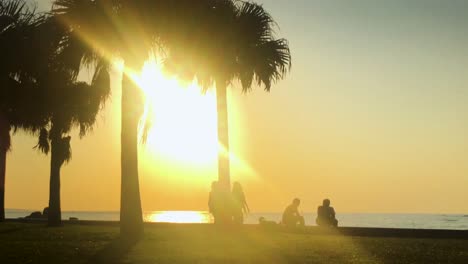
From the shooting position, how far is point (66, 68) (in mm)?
20359

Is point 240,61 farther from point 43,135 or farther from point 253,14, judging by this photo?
point 43,135

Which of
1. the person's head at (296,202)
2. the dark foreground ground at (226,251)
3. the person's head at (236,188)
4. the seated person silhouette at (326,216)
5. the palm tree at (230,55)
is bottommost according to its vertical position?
the dark foreground ground at (226,251)

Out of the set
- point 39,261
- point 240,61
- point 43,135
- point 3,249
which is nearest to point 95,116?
point 43,135

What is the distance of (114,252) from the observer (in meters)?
14.1

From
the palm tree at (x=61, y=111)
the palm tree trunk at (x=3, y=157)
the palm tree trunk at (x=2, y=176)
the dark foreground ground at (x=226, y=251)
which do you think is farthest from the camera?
the palm tree trunk at (x=2, y=176)

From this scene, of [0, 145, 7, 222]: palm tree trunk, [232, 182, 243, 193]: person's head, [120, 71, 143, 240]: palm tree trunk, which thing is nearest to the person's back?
[232, 182, 243, 193]: person's head

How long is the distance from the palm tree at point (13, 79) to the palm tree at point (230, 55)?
592 cm

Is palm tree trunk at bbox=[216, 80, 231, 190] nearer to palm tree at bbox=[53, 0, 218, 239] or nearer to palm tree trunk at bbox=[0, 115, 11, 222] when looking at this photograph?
palm tree at bbox=[53, 0, 218, 239]

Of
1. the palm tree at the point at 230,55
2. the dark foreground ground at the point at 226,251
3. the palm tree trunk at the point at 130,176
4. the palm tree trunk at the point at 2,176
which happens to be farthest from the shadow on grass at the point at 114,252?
the palm tree trunk at the point at 2,176

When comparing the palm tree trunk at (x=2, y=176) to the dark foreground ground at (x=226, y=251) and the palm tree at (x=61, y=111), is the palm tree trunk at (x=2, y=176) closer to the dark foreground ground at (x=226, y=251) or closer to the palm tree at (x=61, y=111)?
the palm tree at (x=61, y=111)

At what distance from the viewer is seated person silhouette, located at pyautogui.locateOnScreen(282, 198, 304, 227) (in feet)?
83.6

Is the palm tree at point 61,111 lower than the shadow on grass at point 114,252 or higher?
higher

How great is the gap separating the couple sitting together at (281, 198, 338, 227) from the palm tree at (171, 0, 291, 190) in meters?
3.09

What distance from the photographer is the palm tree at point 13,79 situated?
22922mm
